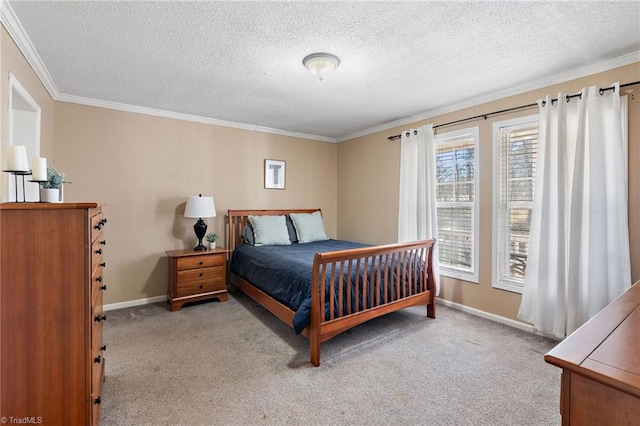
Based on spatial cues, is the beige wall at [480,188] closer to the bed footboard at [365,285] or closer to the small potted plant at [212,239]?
the bed footboard at [365,285]

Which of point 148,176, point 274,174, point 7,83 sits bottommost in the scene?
point 148,176

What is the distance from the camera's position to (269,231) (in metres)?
4.01

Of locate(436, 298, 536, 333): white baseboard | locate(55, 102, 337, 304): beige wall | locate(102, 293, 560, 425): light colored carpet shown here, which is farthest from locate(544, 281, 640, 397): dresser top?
locate(55, 102, 337, 304): beige wall

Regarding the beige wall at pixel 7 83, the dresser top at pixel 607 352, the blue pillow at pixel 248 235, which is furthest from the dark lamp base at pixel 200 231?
the dresser top at pixel 607 352

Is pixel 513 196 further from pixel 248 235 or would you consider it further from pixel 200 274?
pixel 200 274

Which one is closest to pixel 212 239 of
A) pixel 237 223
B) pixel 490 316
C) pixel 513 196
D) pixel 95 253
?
pixel 237 223

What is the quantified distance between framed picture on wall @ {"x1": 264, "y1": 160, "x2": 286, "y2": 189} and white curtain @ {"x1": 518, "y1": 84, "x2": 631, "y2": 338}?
321cm

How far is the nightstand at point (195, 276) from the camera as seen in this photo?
3.40 m

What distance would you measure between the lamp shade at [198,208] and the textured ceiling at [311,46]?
112 centimetres

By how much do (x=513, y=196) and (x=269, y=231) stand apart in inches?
110

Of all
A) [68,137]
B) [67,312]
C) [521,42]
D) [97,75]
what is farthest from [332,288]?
[68,137]

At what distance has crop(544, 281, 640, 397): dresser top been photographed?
2.22 ft

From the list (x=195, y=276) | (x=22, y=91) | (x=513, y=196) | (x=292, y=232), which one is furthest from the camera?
(x=292, y=232)

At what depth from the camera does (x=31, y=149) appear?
246 centimetres
